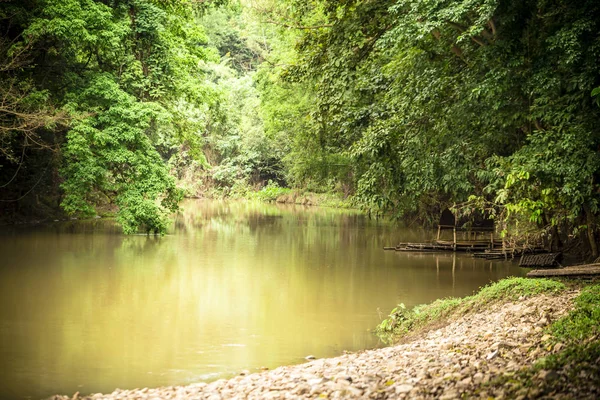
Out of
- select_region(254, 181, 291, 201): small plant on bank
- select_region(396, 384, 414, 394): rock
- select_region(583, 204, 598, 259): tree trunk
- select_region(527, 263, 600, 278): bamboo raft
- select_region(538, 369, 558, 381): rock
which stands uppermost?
select_region(254, 181, 291, 201): small plant on bank

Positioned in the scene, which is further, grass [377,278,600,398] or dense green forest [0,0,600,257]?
dense green forest [0,0,600,257]

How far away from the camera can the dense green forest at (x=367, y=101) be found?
44.0 feet

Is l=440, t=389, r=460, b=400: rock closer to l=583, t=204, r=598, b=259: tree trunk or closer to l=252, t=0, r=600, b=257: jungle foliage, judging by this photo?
l=252, t=0, r=600, b=257: jungle foliage

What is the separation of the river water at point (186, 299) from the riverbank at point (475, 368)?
1.60 metres

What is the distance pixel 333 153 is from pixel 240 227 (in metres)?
6.08

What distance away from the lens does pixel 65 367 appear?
9.00 metres

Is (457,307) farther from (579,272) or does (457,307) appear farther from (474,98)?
(474,98)

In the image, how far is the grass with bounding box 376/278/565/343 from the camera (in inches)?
406

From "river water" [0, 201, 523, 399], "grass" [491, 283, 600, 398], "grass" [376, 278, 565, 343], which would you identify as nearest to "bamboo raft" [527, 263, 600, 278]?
"grass" [376, 278, 565, 343]

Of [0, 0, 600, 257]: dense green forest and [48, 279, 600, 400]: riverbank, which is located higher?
[0, 0, 600, 257]: dense green forest

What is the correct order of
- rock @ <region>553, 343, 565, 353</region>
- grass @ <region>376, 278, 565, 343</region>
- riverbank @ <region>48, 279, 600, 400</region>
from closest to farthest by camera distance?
riverbank @ <region>48, 279, 600, 400</region>
rock @ <region>553, 343, 565, 353</region>
grass @ <region>376, 278, 565, 343</region>

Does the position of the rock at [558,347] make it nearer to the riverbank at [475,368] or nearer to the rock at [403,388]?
the riverbank at [475,368]

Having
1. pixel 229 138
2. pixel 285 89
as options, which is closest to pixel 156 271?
pixel 285 89

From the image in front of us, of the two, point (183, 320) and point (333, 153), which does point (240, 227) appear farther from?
point (183, 320)
